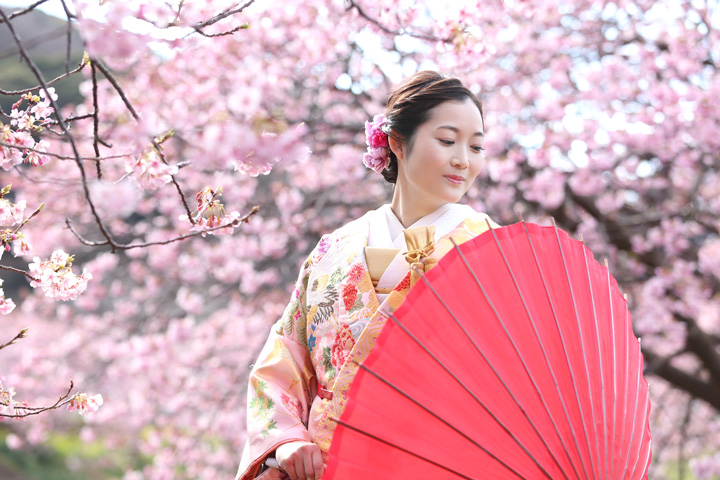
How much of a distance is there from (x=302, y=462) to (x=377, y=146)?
0.96 metres

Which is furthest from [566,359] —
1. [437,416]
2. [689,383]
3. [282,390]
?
[689,383]

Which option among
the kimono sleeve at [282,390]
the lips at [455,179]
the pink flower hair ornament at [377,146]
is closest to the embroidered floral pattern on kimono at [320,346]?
the kimono sleeve at [282,390]

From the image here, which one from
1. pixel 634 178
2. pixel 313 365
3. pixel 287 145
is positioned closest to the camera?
pixel 287 145

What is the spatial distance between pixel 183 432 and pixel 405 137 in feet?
16.8

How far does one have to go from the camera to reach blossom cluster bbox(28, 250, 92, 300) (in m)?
1.72

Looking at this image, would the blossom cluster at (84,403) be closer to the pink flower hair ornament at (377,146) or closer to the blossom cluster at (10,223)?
the blossom cluster at (10,223)

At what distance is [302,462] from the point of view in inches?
60.3

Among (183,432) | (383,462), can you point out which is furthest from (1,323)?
(383,462)

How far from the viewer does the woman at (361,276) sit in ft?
5.15

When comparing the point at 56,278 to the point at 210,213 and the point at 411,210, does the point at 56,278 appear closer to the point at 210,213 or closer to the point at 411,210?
the point at 210,213

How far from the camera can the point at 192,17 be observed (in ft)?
16.4

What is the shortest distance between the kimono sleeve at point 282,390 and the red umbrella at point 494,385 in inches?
18.6

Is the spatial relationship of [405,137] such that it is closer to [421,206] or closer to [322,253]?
[421,206]

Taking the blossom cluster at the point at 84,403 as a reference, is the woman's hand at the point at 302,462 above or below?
below
